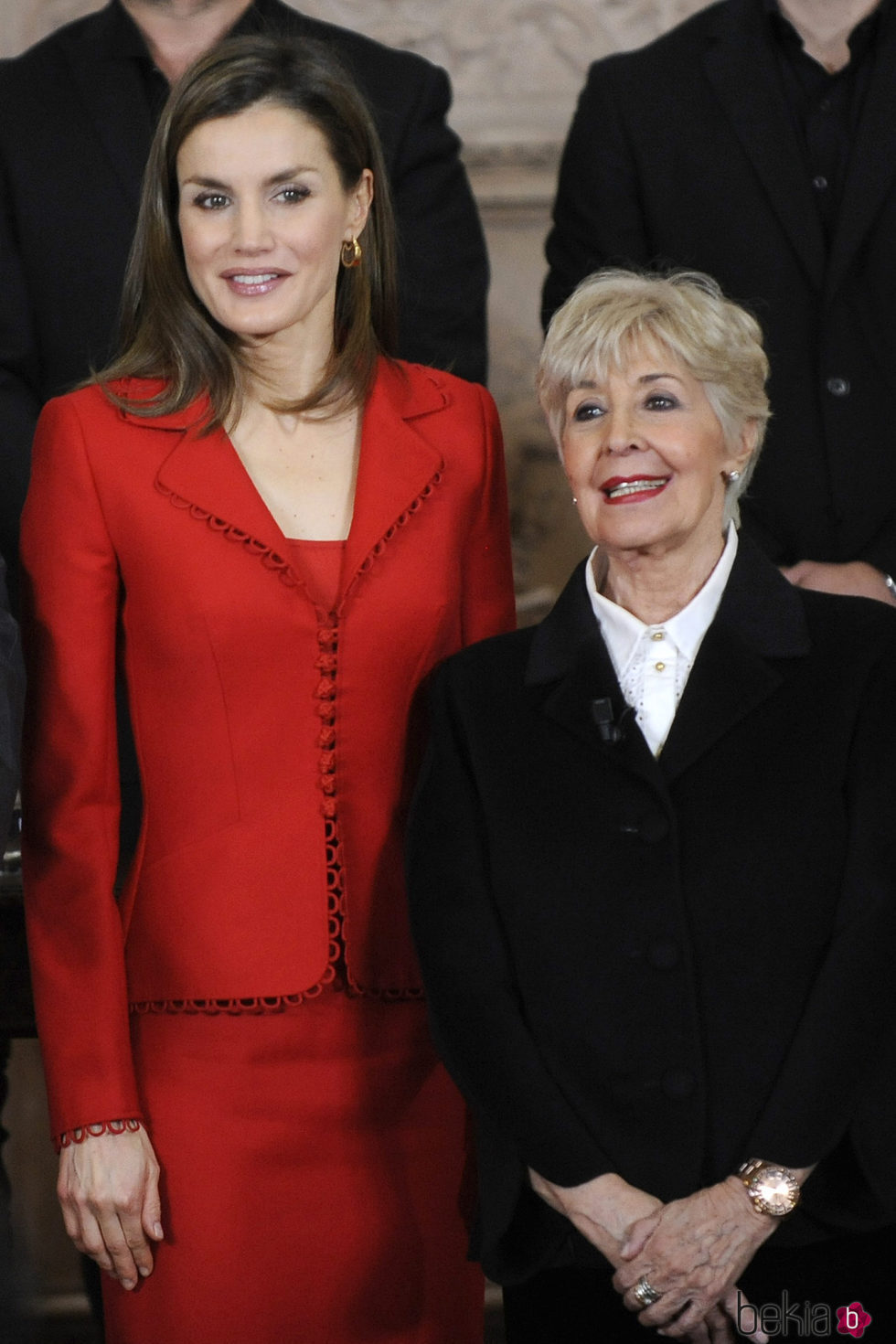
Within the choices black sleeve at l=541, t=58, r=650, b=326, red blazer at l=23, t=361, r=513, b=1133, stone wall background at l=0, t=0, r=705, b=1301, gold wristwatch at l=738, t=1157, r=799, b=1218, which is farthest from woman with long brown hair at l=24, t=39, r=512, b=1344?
stone wall background at l=0, t=0, r=705, b=1301

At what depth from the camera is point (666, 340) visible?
2086 millimetres

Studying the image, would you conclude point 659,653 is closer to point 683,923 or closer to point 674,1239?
point 683,923

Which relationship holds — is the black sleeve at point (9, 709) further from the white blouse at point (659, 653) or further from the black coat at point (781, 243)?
the black coat at point (781, 243)

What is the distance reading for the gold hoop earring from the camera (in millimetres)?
2314

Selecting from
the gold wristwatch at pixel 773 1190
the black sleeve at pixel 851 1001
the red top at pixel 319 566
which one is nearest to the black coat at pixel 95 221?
the red top at pixel 319 566

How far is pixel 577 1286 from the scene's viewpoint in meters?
2.01

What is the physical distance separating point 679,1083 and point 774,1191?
14 cm

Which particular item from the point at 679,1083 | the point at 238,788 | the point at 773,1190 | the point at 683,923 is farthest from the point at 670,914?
the point at 238,788

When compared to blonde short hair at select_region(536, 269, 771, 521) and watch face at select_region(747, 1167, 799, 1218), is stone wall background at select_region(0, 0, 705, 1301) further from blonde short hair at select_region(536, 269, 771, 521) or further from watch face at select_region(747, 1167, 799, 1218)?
watch face at select_region(747, 1167, 799, 1218)

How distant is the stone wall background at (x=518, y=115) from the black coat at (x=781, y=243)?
1317 mm

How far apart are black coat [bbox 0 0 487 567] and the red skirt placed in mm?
943

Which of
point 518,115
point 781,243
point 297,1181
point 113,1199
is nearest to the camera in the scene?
point 113,1199

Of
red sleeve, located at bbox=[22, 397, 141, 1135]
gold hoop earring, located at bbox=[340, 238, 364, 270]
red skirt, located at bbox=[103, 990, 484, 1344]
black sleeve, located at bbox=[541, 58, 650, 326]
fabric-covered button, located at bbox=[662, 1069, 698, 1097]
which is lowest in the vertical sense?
red skirt, located at bbox=[103, 990, 484, 1344]

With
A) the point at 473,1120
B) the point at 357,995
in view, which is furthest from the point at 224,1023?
the point at 473,1120
